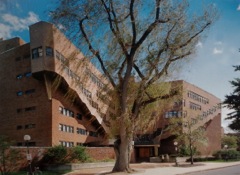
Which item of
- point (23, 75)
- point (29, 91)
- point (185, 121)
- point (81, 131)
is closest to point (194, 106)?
point (185, 121)

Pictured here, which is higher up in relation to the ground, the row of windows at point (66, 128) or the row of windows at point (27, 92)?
the row of windows at point (27, 92)

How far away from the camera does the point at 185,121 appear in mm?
50344

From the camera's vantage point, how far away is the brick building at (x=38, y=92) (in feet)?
128

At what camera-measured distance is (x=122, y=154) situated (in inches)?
1010

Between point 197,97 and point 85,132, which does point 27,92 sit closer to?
point 85,132

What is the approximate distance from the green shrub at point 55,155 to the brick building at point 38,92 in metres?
8.34

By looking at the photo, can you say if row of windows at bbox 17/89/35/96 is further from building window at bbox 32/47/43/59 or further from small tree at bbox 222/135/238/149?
small tree at bbox 222/135/238/149

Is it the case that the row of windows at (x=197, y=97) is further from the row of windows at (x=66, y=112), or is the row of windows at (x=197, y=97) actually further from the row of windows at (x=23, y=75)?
the row of windows at (x=23, y=75)

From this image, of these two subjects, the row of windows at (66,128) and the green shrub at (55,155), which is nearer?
the green shrub at (55,155)

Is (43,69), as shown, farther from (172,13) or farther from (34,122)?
(172,13)

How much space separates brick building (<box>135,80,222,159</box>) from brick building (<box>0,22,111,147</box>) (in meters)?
16.9

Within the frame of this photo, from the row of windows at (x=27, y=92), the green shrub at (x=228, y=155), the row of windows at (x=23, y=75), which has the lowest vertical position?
the green shrub at (x=228, y=155)

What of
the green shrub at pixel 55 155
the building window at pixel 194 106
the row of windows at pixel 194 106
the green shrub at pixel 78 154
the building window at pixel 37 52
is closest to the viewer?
the green shrub at pixel 55 155

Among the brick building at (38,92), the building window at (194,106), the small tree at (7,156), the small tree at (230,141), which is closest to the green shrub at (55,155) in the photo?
the small tree at (7,156)
